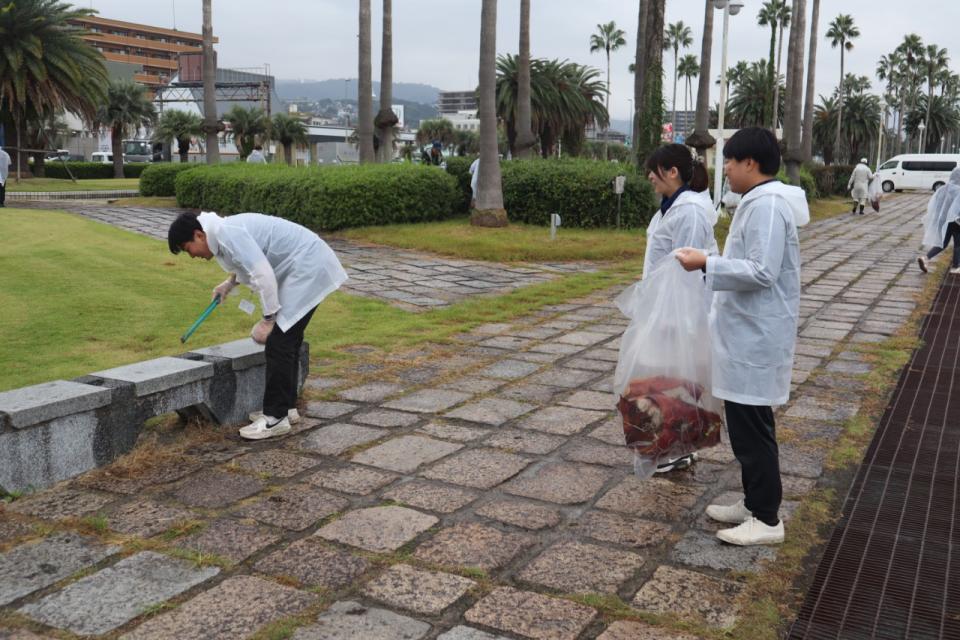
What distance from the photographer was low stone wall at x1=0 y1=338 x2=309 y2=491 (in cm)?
383

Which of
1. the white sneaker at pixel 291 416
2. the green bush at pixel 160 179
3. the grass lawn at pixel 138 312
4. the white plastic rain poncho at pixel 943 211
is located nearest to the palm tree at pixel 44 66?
the green bush at pixel 160 179

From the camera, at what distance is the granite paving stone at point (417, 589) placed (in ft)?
9.70

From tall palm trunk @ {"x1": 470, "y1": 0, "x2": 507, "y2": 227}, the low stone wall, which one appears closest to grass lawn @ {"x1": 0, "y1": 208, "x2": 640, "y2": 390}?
the low stone wall

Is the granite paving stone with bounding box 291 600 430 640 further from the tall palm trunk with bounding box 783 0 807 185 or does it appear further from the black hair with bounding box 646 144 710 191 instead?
the tall palm trunk with bounding box 783 0 807 185

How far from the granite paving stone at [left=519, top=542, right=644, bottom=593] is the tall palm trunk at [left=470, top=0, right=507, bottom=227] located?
11.9 metres

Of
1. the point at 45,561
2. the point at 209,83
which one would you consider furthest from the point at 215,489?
the point at 209,83

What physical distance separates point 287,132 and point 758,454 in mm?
52720

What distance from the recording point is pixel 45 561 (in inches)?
128

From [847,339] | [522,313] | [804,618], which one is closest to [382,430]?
[804,618]

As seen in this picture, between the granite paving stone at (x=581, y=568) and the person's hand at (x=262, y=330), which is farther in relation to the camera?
the person's hand at (x=262, y=330)

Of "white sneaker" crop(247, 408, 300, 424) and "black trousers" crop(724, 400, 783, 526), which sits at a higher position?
"black trousers" crop(724, 400, 783, 526)

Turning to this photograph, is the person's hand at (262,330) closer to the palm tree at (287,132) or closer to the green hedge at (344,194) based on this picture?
the green hedge at (344,194)

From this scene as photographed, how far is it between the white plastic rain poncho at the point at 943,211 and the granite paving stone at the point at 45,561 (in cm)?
1045

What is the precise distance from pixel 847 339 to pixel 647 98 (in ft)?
34.8
